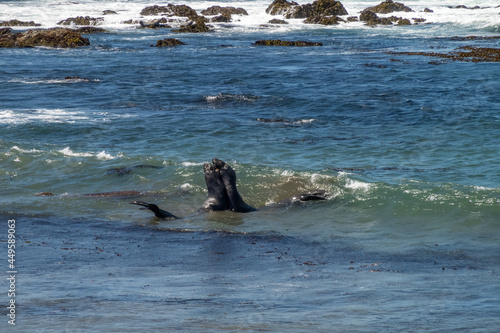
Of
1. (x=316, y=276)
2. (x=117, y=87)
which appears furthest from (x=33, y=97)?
(x=316, y=276)

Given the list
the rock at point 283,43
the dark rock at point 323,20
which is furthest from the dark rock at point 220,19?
the rock at point 283,43

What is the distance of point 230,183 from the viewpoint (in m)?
10.9

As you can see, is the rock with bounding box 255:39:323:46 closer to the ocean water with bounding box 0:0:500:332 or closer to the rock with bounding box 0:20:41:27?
the ocean water with bounding box 0:0:500:332

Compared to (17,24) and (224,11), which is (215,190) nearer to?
(17,24)

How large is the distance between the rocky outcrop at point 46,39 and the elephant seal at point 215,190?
31151 mm

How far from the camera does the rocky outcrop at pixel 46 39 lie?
40062 mm

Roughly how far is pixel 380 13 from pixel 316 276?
51342 mm

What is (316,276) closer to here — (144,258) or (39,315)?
(144,258)

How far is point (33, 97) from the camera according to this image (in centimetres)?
2362

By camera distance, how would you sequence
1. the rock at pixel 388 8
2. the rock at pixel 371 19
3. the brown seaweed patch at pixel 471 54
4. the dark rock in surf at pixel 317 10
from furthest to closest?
the rock at pixel 388 8, the dark rock in surf at pixel 317 10, the rock at pixel 371 19, the brown seaweed patch at pixel 471 54


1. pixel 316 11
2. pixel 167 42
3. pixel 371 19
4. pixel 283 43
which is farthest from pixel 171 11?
pixel 283 43

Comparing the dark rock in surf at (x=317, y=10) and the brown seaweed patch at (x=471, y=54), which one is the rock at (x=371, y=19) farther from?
the brown seaweed patch at (x=471, y=54)

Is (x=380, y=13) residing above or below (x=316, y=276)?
above

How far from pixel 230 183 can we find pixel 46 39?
3354cm
